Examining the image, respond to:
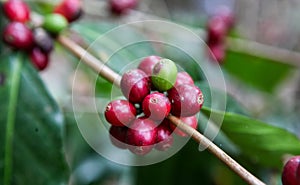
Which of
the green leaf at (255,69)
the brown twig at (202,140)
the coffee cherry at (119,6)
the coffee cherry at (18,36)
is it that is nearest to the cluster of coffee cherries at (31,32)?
the coffee cherry at (18,36)

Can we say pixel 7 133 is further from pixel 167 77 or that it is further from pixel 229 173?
pixel 229 173

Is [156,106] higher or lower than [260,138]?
higher

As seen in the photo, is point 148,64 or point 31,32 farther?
point 31,32

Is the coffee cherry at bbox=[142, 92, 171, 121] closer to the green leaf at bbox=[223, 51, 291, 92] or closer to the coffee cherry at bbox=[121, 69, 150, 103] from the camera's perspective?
the coffee cherry at bbox=[121, 69, 150, 103]

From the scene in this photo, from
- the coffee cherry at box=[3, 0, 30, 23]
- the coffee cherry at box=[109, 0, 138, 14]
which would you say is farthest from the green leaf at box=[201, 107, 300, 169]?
the coffee cherry at box=[109, 0, 138, 14]

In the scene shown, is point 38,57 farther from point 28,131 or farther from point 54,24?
point 28,131

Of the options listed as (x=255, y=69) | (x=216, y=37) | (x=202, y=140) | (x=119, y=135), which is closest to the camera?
(x=202, y=140)

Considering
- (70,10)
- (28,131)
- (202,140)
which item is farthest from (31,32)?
(202,140)
